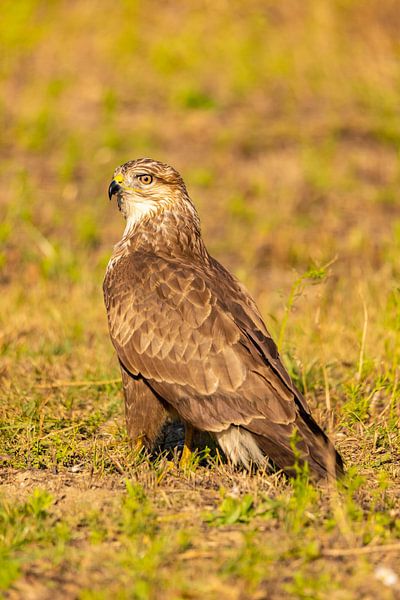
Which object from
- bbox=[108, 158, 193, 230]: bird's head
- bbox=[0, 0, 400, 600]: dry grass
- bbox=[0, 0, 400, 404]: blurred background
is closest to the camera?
bbox=[0, 0, 400, 600]: dry grass

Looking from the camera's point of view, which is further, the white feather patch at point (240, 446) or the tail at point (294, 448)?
the white feather patch at point (240, 446)

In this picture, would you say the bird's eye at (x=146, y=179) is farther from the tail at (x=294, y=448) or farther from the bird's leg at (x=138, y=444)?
the tail at (x=294, y=448)

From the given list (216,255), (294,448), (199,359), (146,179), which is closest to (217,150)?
(216,255)

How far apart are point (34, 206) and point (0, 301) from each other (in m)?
2.57

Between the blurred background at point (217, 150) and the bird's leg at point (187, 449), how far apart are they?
1.28 metres

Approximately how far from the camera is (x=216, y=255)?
33.3ft

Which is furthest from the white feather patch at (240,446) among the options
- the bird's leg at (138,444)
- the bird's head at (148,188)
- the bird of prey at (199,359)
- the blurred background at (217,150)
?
the bird's head at (148,188)

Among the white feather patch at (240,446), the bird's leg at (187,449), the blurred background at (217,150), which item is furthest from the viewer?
the blurred background at (217,150)

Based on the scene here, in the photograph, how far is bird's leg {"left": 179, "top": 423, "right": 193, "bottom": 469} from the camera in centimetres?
549

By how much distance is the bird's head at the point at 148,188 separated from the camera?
639cm

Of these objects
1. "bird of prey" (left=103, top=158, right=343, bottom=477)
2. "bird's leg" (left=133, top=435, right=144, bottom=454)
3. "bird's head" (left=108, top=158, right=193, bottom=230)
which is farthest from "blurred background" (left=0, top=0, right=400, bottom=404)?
"bird's leg" (left=133, top=435, right=144, bottom=454)

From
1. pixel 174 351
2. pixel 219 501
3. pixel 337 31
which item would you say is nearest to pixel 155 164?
pixel 174 351

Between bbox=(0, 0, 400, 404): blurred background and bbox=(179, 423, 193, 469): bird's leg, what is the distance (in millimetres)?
1282

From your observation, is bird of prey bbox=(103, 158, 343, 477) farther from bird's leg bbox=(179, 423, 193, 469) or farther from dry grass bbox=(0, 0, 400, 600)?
dry grass bbox=(0, 0, 400, 600)
